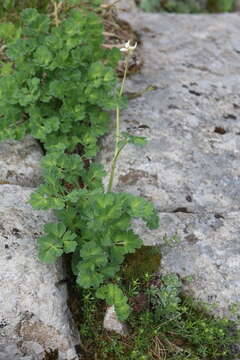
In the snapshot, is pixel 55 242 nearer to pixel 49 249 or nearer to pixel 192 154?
pixel 49 249

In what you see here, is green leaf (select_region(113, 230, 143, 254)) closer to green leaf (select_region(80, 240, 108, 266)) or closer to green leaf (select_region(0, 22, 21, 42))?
green leaf (select_region(80, 240, 108, 266))

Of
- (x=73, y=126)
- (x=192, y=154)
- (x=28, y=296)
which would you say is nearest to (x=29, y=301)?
(x=28, y=296)

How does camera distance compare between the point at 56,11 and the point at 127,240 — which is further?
the point at 56,11

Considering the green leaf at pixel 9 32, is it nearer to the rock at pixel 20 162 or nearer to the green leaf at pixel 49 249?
the rock at pixel 20 162

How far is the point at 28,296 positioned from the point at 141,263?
738mm

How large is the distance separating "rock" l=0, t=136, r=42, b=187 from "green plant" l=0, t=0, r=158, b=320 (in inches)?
4.9

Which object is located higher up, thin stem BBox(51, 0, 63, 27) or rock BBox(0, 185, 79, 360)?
thin stem BBox(51, 0, 63, 27)

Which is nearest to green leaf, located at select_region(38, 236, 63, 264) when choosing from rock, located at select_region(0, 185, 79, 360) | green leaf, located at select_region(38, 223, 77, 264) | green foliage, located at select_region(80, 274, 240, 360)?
green leaf, located at select_region(38, 223, 77, 264)

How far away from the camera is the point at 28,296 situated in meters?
2.64

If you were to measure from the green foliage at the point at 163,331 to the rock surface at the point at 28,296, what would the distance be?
15 cm

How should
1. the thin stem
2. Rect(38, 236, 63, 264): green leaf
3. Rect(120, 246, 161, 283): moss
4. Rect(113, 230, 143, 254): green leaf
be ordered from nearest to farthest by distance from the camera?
Rect(38, 236, 63, 264): green leaf < Rect(113, 230, 143, 254): green leaf < Rect(120, 246, 161, 283): moss < the thin stem

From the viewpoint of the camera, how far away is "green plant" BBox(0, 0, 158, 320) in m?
2.72

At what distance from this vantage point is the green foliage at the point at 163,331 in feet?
8.79

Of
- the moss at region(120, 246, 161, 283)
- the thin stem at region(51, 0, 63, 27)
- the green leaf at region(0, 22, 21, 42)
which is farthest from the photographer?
the thin stem at region(51, 0, 63, 27)
